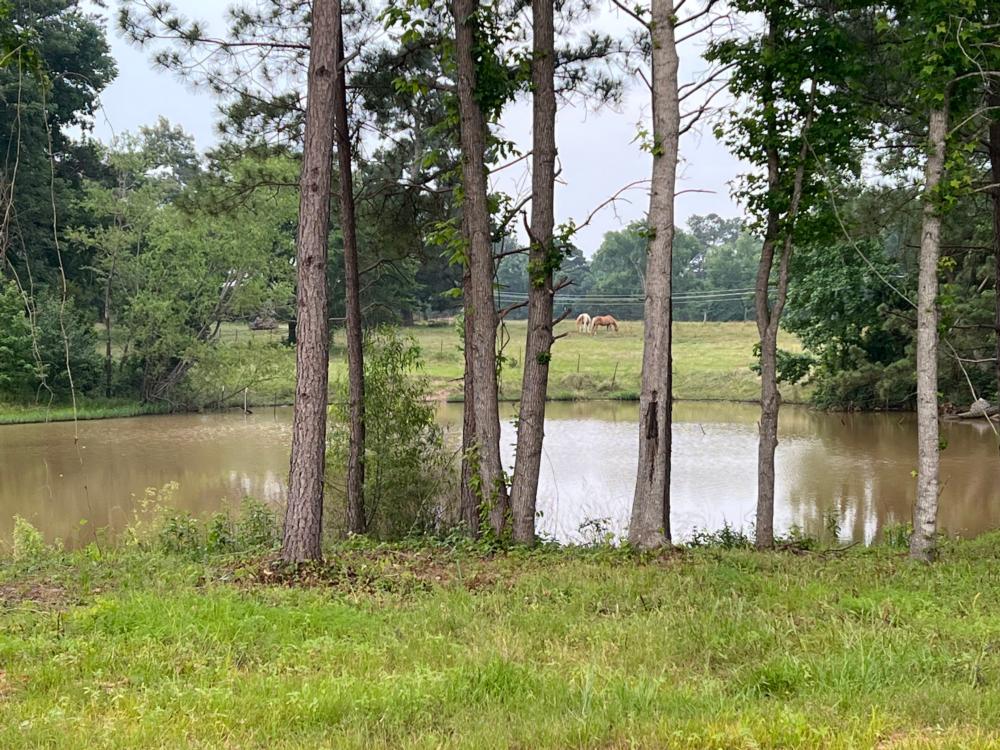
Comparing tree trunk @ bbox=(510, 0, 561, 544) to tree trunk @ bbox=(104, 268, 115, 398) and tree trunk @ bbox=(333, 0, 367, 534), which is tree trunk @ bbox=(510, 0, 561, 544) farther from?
tree trunk @ bbox=(104, 268, 115, 398)

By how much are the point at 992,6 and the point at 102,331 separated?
119 feet

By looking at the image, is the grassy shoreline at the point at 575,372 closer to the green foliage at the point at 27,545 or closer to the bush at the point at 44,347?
the bush at the point at 44,347

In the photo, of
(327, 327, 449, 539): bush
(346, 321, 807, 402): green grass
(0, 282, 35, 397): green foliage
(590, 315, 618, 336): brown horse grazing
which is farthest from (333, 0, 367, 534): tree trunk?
(590, 315, 618, 336): brown horse grazing

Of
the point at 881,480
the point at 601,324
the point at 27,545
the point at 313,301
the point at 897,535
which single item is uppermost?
the point at 313,301

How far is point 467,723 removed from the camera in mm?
3744

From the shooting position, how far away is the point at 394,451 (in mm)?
13844

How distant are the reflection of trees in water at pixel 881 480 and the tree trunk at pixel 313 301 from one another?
968 cm

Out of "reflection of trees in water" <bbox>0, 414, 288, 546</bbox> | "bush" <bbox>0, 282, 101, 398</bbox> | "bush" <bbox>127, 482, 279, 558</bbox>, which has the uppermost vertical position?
"bush" <bbox>0, 282, 101, 398</bbox>

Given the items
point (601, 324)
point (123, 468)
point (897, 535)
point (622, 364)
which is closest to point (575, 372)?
point (622, 364)

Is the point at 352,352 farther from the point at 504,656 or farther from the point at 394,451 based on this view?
the point at 504,656

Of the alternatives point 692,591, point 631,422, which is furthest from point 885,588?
point 631,422

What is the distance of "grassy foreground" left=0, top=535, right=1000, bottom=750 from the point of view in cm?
362

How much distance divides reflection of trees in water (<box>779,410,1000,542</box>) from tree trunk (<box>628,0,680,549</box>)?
21.5 ft

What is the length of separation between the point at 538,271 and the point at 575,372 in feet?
106
